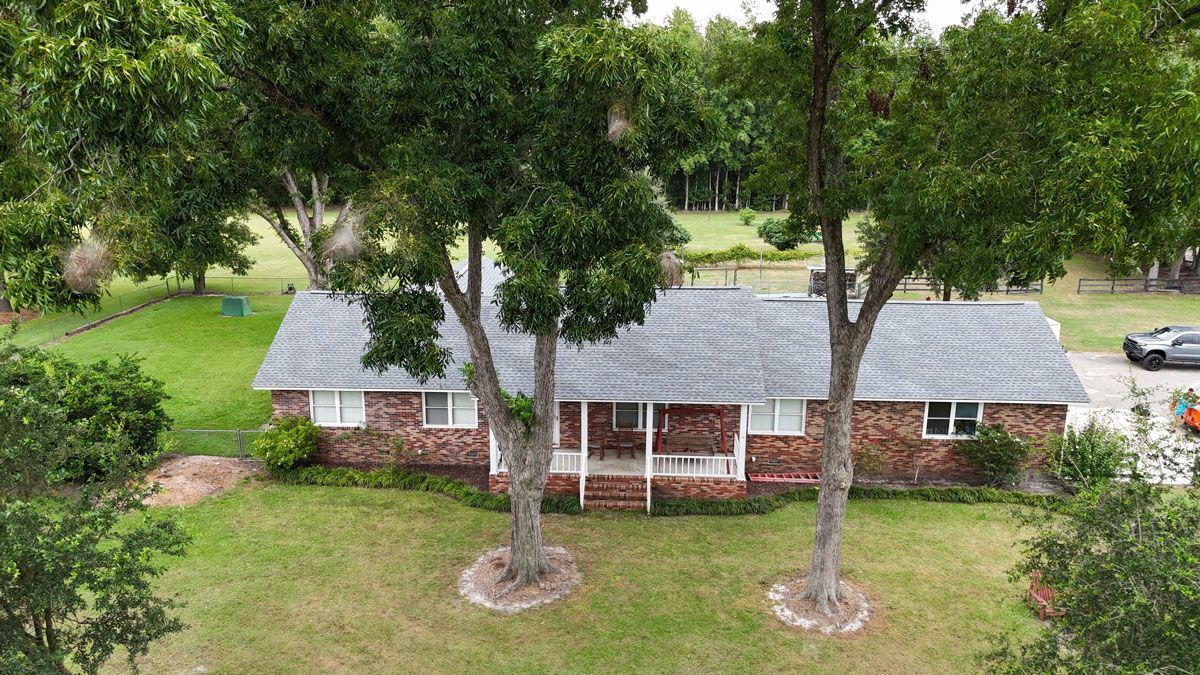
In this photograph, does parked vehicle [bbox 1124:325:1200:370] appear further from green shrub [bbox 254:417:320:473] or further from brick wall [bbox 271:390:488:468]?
green shrub [bbox 254:417:320:473]

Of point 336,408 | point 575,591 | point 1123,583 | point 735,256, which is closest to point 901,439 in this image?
point 575,591

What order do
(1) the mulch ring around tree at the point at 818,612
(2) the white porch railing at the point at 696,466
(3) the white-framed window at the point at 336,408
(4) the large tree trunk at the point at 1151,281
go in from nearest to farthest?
(1) the mulch ring around tree at the point at 818,612 → (2) the white porch railing at the point at 696,466 → (3) the white-framed window at the point at 336,408 → (4) the large tree trunk at the point at 1151,281

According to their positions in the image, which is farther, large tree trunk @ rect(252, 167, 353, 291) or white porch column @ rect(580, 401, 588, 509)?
large tree trunk @ rect(252, 167, 353, 291)

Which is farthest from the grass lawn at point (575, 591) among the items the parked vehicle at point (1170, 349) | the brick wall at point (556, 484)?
the parked vehicle at point (1170, 349)

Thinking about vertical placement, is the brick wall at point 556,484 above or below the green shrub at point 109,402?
below

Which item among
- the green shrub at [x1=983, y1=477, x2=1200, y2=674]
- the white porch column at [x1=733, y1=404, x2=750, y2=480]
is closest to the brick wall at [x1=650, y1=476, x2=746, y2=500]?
the white porch column at [x1=733, y1=404, x2=750, y2=480]

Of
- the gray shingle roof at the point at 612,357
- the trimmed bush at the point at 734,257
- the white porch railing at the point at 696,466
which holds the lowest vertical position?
the white porch railing at the point at 696,466

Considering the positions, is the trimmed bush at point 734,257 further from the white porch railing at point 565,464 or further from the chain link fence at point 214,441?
the chain link fence at point 214,441
